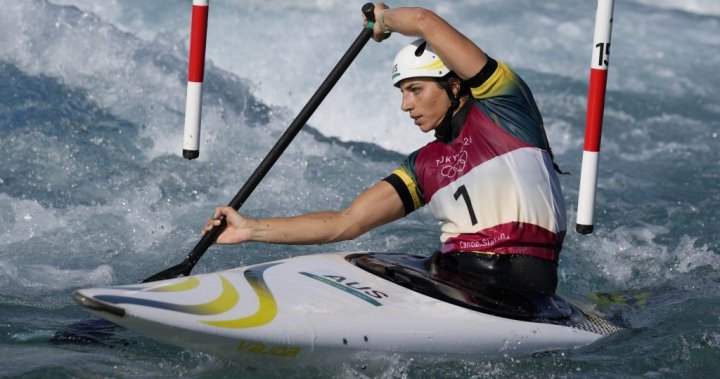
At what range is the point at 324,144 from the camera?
8.32 meters

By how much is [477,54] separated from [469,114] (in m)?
0.26

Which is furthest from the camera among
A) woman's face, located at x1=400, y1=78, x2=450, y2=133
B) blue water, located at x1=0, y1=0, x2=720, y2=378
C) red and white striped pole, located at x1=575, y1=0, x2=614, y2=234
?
red and white striped pole, located at x1=575, y1=0, x2=614, y2=234

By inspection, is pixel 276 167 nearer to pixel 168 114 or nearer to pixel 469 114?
pixel 168 114

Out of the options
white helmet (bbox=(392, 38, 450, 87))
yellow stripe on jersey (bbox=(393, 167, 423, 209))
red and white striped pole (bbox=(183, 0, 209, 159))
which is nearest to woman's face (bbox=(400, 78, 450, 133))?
white helmet (bbox=(392, 38, 450, 87))

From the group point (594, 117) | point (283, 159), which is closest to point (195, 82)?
point (594, 117)

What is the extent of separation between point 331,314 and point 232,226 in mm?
703

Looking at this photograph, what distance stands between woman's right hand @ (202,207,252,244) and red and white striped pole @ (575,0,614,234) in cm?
144

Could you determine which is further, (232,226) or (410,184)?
(410,184)

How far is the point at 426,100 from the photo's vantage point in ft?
14.1

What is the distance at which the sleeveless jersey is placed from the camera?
4.21 metres

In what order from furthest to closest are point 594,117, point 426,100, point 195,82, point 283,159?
point 283,159
point 195,82
point 594,117
point 426,100

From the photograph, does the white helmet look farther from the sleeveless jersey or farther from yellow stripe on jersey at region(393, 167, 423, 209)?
yellow stripe on jersey at region(393, 167, 423, 209)

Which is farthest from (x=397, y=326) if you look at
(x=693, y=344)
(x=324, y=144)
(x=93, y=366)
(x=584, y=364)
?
(x=324, y=144)

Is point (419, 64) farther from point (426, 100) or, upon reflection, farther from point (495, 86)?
point (495, 86)
